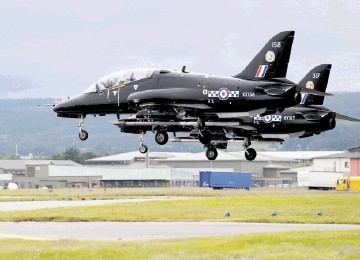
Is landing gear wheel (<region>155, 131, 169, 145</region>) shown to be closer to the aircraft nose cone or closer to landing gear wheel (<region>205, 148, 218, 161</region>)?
the aircraft nose cone

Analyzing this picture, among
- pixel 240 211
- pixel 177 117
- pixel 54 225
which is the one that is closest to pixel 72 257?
pixel 54 225

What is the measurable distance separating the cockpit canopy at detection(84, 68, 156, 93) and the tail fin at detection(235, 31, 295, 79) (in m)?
6.95

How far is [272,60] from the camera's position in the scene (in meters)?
82.1

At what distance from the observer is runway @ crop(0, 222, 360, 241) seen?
50.3 meters

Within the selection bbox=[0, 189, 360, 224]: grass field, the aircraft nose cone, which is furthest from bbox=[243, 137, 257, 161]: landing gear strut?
the aircraft nose cone

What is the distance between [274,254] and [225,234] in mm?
11082

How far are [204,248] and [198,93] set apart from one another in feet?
118

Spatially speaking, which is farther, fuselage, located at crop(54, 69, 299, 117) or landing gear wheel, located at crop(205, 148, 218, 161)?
landing gear wheel, located at crop(205, 148, 218, 161)

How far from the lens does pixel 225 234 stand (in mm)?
51031

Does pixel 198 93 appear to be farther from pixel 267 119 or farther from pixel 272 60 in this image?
pixel 267 119

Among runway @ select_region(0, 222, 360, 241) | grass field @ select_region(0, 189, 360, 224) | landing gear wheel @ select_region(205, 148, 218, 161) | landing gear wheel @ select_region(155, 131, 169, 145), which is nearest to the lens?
runway @ select_region(0, 222, 360, 241)

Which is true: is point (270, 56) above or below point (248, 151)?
above

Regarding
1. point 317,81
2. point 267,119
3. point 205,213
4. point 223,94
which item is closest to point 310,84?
→ point 317,81

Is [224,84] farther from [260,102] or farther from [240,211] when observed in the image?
[240,211]
